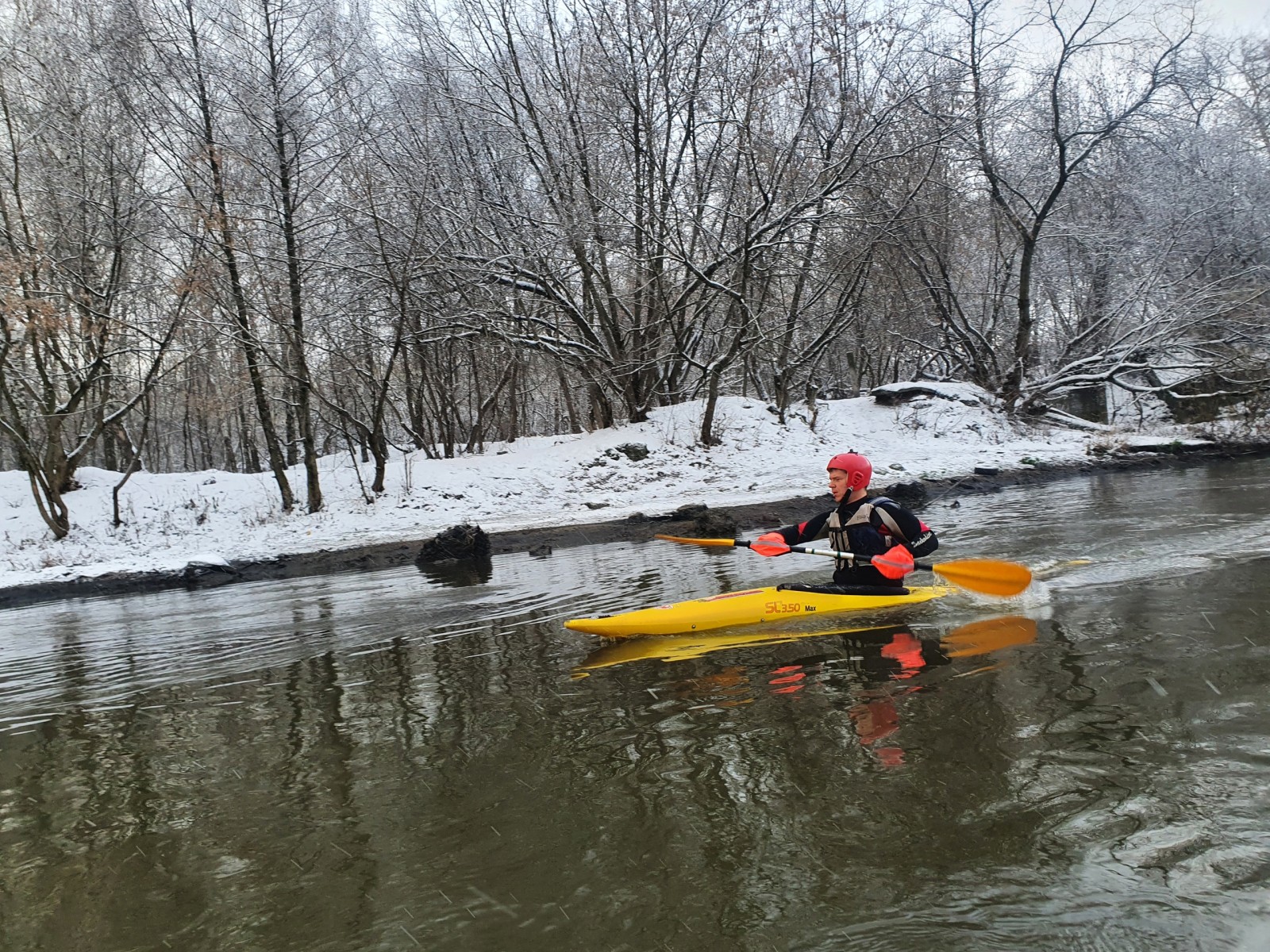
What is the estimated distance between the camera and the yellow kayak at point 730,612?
22.7 ft

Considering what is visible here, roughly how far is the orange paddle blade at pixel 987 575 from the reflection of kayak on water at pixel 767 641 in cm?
39

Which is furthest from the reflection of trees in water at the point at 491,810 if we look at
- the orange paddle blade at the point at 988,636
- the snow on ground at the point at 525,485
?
the snow on ground at the point at 525,485

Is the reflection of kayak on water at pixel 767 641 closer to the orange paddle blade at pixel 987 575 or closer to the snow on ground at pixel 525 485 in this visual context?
the orange paddle blade at pixel 987 575

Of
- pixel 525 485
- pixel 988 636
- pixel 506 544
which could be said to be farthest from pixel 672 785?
pixel 525 485

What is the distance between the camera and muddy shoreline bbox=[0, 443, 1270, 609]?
12820 mm

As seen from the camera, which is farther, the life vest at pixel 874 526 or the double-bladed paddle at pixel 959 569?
the life vest at pixel 874 526

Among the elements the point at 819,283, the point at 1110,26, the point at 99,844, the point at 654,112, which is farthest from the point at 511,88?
the point at 99,844

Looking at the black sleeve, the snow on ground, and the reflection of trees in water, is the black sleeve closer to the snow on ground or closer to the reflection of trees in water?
the reflection of trees in water

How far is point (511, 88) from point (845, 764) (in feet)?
61.2

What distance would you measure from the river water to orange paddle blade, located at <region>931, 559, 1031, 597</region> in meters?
0.19

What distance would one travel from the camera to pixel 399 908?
130 inches

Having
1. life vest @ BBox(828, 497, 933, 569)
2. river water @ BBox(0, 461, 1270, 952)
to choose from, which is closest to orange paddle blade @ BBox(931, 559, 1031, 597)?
river water @ BBox(0, 461, 1270, 952)

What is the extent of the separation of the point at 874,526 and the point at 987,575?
1.08 metres

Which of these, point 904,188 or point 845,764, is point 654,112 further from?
point 845,764
